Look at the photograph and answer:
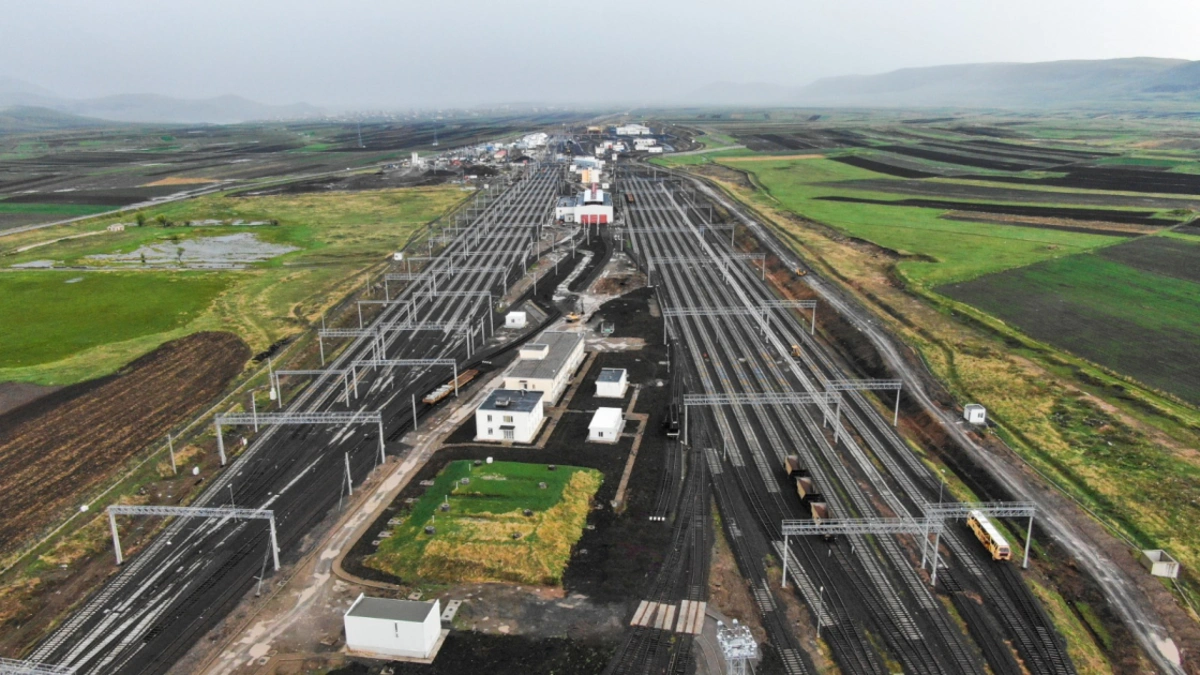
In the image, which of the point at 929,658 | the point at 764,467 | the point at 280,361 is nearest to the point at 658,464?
the point at 764,467

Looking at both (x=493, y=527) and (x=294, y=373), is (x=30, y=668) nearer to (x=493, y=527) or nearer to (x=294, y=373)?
(x=493, y=527)

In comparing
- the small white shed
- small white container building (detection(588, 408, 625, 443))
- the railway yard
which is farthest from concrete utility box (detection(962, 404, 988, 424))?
the small white shed

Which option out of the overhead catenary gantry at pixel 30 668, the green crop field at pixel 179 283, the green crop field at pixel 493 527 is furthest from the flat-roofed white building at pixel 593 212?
the overhead catenary gantry at pixel 30 668

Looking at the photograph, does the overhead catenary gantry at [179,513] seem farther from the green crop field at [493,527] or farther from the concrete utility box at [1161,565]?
the concrete utility box at [1161,565]

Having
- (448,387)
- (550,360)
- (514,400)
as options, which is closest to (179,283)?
(448,387)

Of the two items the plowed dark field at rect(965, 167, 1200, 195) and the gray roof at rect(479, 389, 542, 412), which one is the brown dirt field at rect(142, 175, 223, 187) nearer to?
the gray roof at rect(479, 389, 542, 412)
